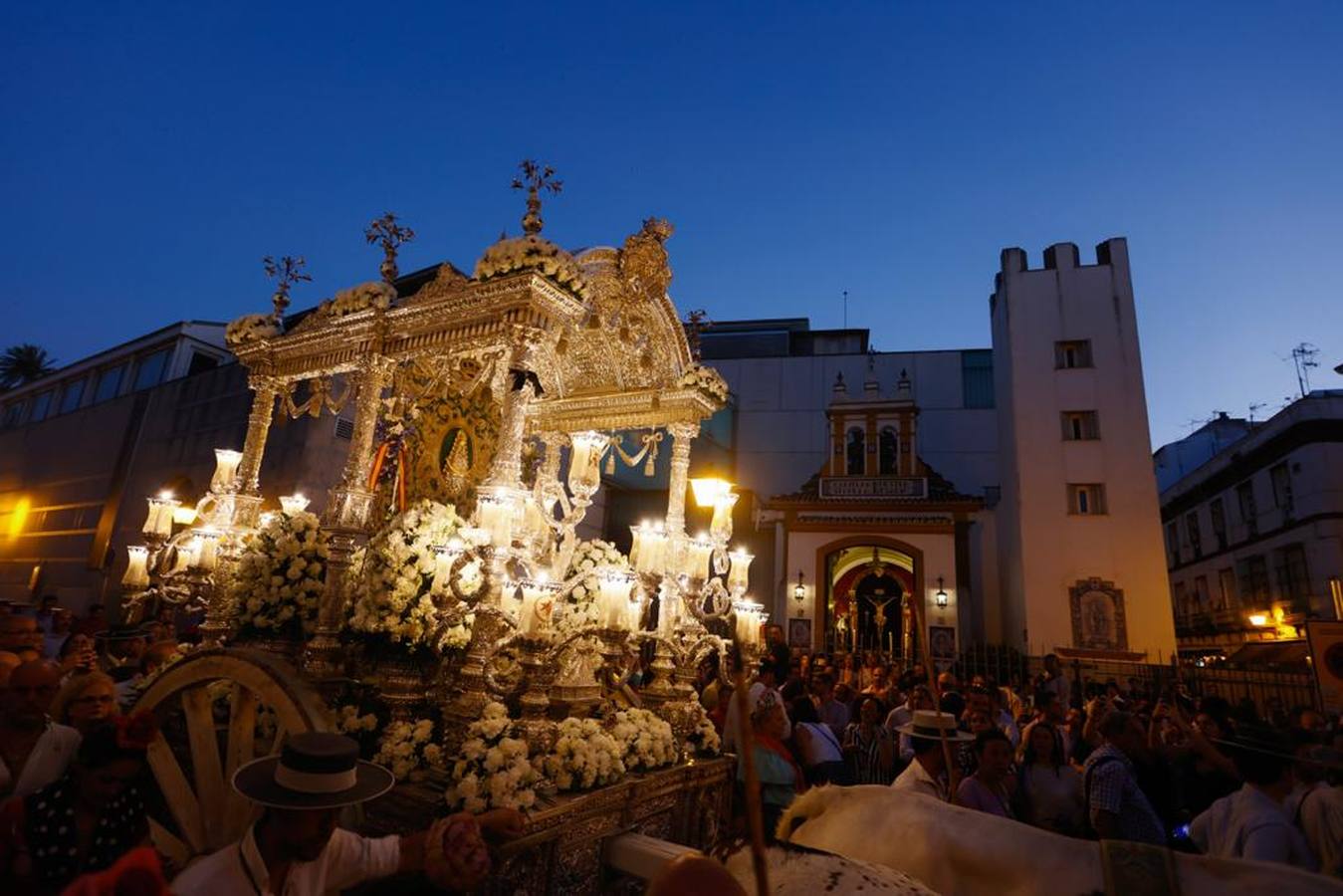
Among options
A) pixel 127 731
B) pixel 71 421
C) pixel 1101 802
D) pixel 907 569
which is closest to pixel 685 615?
pixel 1101 802

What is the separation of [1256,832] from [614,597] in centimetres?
404

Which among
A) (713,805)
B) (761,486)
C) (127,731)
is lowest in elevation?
(713,805)

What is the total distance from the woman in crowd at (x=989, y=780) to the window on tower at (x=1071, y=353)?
18767mm

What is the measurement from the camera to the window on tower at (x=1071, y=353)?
19.6 meters

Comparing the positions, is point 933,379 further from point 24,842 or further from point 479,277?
point 24,842

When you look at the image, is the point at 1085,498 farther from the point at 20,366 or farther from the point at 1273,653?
the point at 20,366

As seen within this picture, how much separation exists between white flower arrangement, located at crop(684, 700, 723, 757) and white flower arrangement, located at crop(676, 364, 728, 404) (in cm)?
340

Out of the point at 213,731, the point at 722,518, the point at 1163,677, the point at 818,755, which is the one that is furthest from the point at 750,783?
the point at 1163,677

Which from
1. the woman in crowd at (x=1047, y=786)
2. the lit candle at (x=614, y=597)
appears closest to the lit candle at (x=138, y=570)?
the lit candle at (x=614, y=597)

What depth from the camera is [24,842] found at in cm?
243

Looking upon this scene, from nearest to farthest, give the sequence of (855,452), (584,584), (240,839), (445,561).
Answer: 1. (240,839)
2. (445,561)
3. (584,584)
4. (855,452)

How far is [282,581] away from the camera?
5828 millimetres

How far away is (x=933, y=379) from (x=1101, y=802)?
23482 millimetres

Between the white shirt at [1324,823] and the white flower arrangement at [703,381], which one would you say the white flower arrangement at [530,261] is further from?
the white shirt at [1324,823]
